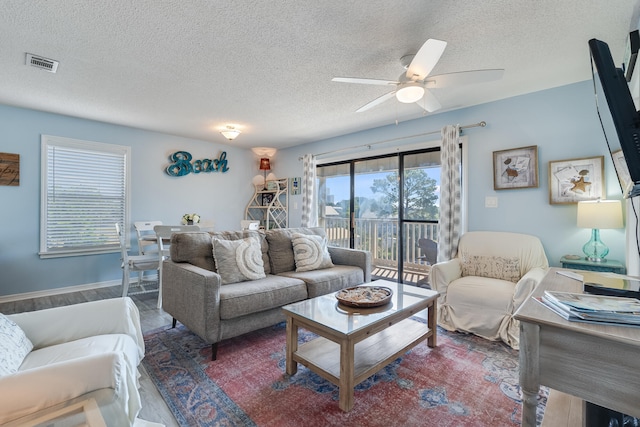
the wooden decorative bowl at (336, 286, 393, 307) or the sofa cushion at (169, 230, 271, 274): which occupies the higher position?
the sofa cushion at (169, 230, 271, 274)

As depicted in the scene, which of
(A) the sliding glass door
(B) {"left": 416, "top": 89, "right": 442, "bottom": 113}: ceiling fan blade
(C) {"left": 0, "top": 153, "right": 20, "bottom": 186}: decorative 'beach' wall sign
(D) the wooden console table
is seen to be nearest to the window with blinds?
(C) {"left": 0, "top": 153, "right": 20, "bottom": 186}: decorative 'beach' wall sign

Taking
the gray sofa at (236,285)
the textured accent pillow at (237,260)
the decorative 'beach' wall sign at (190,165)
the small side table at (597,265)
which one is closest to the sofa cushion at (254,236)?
the gray sofa at (236,285)

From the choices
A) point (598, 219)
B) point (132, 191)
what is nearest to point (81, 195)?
point (132, 191)

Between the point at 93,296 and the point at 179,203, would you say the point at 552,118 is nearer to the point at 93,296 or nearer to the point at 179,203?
the point at 179,203

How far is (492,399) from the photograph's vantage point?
5.52 feet

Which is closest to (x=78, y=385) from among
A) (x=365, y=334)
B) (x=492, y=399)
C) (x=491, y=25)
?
(x=365, y=334)

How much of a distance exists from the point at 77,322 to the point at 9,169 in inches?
132

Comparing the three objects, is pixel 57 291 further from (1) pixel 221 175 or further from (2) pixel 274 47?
(2) pixel 274 47

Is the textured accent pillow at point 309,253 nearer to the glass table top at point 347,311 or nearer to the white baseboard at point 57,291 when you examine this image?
the glass table top at point 347,311

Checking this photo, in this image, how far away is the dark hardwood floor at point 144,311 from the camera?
1579 millimetres

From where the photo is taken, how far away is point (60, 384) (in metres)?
0.88

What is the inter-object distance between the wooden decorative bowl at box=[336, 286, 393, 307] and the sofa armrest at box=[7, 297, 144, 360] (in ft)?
4.24

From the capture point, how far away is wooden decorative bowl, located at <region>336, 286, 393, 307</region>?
1.93m

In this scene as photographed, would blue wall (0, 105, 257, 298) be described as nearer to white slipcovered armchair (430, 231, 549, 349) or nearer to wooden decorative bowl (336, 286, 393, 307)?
wooden decorative bowl (336, 286, 393, 307)
